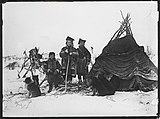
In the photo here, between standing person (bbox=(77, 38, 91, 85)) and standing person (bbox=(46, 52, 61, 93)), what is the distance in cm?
11

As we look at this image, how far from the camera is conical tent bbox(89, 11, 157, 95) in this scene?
1.13 meters

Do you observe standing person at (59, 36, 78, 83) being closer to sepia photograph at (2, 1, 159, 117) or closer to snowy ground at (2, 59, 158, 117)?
sepia photograph at (2, 1, 159, 117)

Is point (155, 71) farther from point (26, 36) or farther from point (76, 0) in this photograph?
point (26, 36)

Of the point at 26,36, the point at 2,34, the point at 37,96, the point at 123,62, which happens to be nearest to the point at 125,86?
the point at 123,62

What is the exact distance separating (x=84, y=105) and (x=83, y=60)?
A: 228mm

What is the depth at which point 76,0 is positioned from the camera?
3.76 ft

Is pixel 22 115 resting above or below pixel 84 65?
below

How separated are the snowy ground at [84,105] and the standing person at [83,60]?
4.0 inches

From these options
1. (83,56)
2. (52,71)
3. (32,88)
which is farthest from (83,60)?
(32,88)

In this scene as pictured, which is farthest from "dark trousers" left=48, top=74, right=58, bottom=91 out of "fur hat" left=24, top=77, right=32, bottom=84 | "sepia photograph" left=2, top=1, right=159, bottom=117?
"fur hat" left=24, top=77, right=32, bottom=84

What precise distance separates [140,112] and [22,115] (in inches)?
23.5

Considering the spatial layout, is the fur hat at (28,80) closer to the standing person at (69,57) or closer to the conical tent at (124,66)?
Answer: the standing person at (69,57)

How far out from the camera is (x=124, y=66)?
1.13 m

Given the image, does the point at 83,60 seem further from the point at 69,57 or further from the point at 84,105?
the point at 84,105
